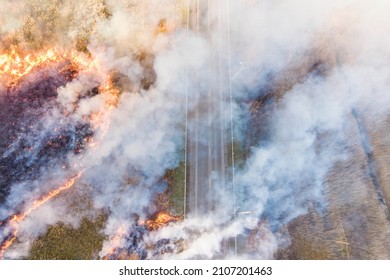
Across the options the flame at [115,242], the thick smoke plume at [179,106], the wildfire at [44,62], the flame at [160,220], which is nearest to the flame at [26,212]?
the thick smoke plume at [179,106]

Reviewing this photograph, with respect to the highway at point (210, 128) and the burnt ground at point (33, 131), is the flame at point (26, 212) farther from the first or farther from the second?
the highway at point (210, 128)

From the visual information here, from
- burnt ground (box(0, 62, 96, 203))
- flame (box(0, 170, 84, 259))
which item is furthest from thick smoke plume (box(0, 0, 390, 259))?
flame (box(0, 170, 84, 259))

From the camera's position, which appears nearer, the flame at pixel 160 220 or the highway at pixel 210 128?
the flame at pixel 160 220

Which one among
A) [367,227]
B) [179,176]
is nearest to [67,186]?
[179,176]

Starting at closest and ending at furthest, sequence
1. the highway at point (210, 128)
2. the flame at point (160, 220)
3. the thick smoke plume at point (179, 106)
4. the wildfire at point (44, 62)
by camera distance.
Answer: the thick smoke plume at point (179, 106)
the flame at point (160, 220)
the highway at point (210, 128)
the wildfire at point (44, 62)

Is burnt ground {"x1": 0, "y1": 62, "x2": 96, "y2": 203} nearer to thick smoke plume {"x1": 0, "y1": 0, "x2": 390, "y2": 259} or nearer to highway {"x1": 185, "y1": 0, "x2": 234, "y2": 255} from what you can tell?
thick smoke plume {"x1": 0, "y1": 0, "x2": 390, "y2": 259}

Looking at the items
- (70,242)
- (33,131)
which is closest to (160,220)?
(70,242)

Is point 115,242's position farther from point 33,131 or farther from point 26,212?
point 33,131
